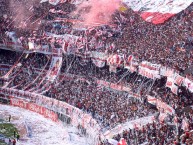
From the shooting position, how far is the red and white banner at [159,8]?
34.3 m

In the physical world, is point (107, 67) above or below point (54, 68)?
above

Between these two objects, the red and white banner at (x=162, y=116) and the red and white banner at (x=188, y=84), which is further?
the red and white banner at (x=188, y=84)

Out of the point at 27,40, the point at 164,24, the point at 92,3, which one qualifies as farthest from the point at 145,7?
the point at 27,40

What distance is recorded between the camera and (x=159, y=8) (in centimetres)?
3556

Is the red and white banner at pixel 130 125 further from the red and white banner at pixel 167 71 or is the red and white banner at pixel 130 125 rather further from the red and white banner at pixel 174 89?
the red and white banner at pixel 167 71

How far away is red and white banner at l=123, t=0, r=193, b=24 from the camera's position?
34.3 metres

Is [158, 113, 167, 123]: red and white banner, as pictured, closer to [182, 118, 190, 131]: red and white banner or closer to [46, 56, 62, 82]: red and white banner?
[182, 118, 190, 131]: red and white banner

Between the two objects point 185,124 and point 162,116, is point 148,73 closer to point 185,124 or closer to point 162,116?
point 162,116

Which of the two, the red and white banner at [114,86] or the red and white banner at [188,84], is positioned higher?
the red and white banner at [188,84]

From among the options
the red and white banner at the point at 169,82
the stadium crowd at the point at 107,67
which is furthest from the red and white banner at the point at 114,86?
the red and white banner at the point at 169,82

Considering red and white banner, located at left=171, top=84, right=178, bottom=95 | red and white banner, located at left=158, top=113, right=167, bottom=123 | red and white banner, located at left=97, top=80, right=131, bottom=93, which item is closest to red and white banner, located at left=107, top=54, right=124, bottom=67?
red and white banner, located at left=97, top=80, right=131, bottom=93

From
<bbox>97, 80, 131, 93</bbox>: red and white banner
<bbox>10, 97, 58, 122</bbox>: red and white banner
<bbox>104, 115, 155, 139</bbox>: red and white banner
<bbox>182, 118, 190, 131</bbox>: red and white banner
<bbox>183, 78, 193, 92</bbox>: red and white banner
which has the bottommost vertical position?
<bbox>10, 97, 58, 122</bbox>: red and white banner

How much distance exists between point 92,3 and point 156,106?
16.5 m

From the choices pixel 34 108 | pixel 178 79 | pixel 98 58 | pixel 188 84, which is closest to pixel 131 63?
pixel 98 58
